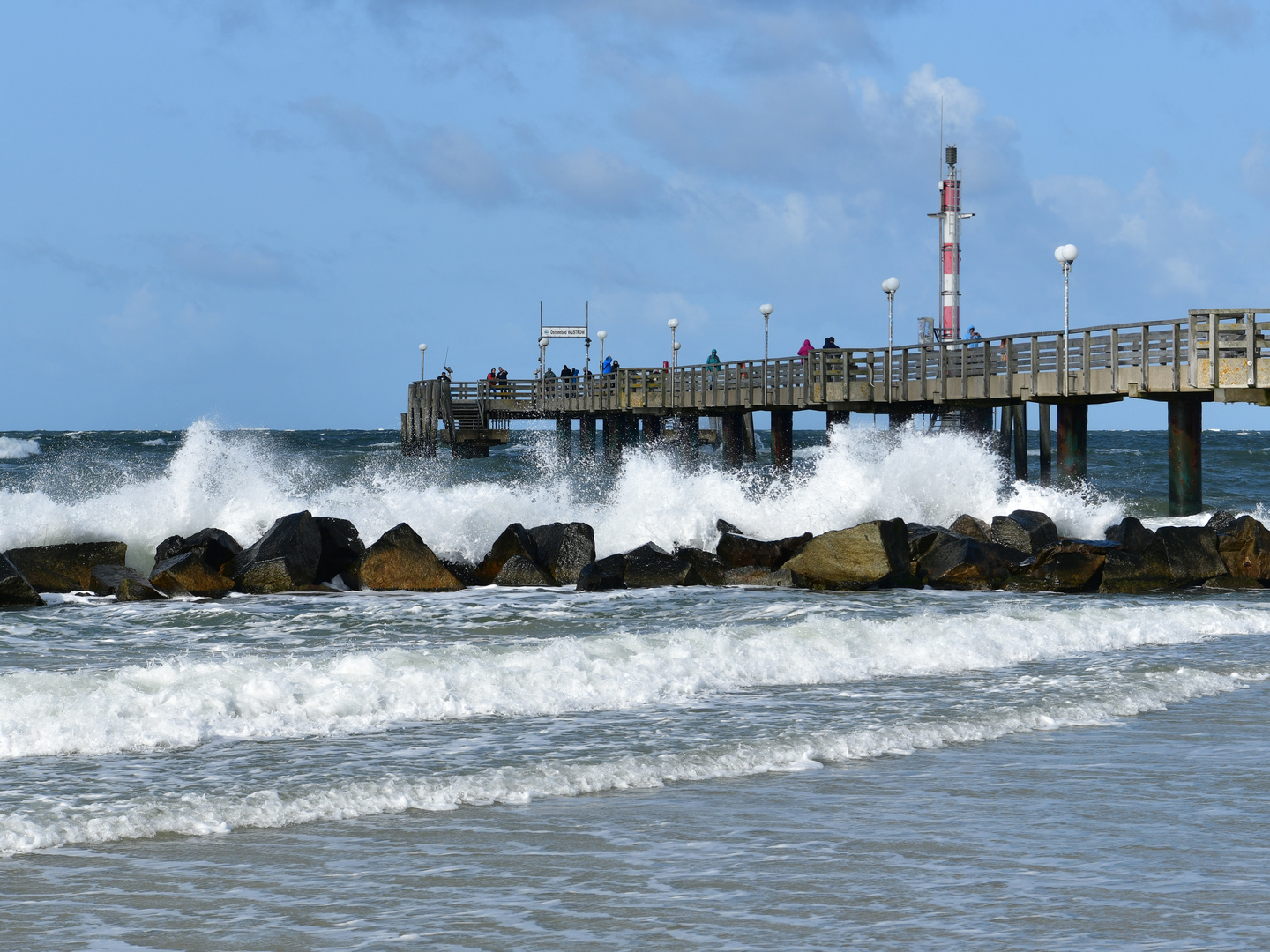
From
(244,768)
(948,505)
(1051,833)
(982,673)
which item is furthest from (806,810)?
(948,505)

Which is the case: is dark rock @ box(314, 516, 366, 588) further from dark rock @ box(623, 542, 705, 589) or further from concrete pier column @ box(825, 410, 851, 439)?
concrete pier column @ box(825, 410, 851, 439)

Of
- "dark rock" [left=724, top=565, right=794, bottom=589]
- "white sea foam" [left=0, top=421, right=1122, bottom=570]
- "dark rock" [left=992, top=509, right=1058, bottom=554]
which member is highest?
"white sea foam" [left=0, top=421, right=1122, bottom=570]

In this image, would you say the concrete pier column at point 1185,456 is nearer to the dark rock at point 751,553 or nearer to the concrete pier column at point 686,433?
the dark rock at point 751,553

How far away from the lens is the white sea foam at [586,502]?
20766 mm

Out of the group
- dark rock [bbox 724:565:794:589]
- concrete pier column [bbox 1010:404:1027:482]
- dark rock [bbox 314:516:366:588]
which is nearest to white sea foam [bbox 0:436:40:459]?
concrete pier column [bbox 1010:404:1027:482]

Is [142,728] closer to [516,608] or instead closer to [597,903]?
[597,903]

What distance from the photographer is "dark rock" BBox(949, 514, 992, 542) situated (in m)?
20.7

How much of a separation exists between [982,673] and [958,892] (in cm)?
581

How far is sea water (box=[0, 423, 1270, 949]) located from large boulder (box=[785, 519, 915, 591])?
2.24 metres

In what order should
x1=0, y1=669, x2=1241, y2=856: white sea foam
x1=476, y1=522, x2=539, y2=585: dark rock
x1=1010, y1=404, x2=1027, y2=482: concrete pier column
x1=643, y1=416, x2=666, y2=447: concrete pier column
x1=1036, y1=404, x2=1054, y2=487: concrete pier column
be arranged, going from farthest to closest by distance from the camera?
x1=643, y1=416, x2=666, y2=447: concrete pier column → x1=1010, y1=404, x2=1027, y2=482: concrete pier column → x1=1036, y1=404, x2=1054, y2=487: concrete pier column → x1=476, y1=522, x2=539, y2=585: dark rock → x1=0, y1=669, x2=1241, y2=856: white sea foam

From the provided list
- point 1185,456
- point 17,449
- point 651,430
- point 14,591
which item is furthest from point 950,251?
point 17,449

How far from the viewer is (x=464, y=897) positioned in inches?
195

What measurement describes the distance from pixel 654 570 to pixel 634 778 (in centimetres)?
1089

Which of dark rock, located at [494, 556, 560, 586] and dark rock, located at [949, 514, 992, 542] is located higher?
dark rock, located at [949, 514, 992, 542]
